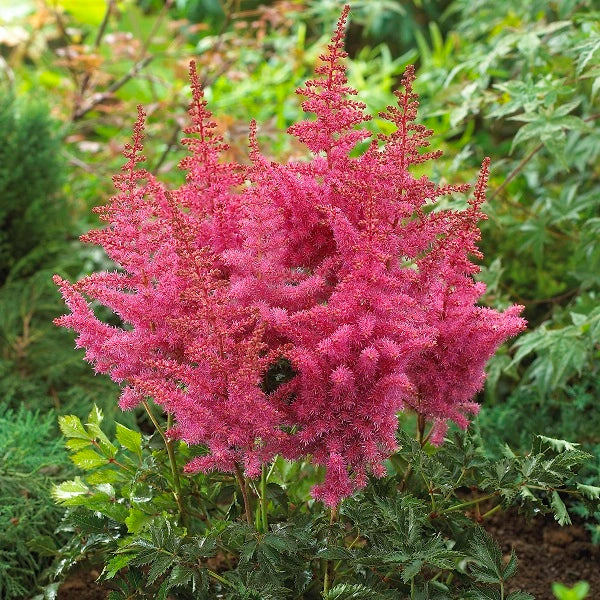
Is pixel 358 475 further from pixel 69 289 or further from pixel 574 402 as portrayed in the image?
pixel 574 402

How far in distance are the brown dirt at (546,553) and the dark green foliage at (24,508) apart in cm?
124

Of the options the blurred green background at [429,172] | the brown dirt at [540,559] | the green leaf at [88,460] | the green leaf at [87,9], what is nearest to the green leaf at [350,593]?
the green leaf at [88,460]

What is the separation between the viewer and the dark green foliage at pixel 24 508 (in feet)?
6.97

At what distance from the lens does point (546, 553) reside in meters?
2.47

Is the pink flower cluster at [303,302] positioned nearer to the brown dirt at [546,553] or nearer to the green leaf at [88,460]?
the green leaf at [88,460]

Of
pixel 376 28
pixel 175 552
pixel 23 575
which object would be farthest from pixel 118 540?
pixel 376 28

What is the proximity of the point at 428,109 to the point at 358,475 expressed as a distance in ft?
5.97

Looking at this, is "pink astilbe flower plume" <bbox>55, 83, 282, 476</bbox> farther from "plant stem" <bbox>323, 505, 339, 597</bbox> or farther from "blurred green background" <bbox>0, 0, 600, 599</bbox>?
"blurred green background" <bbox>0, 0, 600, 599</bbox>

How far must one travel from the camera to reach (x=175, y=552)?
155 cm

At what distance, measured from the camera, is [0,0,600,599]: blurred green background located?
241 cm

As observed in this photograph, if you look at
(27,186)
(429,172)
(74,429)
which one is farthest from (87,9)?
(74,429)

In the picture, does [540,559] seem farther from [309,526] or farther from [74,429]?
[74,429]

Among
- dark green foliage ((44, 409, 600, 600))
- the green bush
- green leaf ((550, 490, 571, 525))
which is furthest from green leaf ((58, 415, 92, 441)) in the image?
the green bush

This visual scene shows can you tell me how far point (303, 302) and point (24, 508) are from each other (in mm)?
1162
